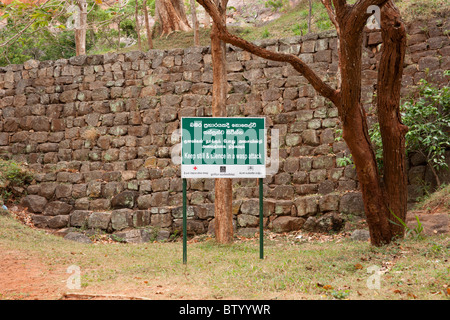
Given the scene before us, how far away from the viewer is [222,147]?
5965 mm

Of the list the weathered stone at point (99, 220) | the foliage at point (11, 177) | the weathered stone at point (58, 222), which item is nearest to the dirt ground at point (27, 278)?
the weathered stone at point (99, 220)

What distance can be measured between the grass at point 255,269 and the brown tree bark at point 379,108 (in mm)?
483

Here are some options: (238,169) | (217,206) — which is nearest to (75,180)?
(217,206)

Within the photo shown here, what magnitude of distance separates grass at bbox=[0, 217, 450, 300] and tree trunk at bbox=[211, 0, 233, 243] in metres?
0.29

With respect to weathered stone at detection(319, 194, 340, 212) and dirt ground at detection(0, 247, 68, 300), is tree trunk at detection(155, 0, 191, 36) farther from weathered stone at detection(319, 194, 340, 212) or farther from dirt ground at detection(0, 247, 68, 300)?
dirt ground at detection(0, 247, 68, 300)

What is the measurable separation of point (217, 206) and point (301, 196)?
2.14 metres

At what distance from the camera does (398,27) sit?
5.60 metres

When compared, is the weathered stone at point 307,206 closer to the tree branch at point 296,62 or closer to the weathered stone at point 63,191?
the tree branch at point 296,62

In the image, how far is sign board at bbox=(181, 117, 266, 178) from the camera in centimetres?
589

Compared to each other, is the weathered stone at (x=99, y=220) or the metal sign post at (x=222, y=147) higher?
the metal sign post at (x=222, y=147)

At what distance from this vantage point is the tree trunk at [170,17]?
1533 centimetres

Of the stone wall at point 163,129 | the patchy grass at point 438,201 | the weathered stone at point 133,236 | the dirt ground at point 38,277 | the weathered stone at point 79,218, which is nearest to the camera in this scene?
the dirt ground at point 38,277

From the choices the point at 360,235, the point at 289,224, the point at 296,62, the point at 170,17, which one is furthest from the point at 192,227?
the point at 170,17

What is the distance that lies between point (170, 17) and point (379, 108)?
36.0 ft
